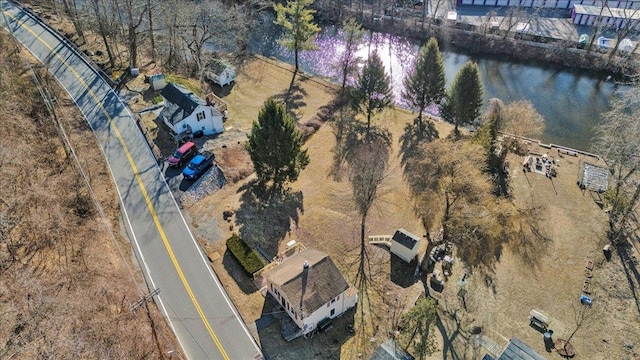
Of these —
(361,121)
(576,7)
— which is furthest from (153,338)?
(576,7)

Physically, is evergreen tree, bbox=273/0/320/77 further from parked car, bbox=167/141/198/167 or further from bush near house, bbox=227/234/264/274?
bush near house, bbox=227/234/264/274

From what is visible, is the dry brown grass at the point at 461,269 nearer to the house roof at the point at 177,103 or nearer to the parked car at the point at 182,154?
the parked car at the point at 182,154

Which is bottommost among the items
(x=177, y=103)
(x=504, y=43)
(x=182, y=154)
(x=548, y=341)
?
(x=548, y=341)

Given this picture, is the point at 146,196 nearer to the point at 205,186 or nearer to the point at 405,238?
the point at 205,186

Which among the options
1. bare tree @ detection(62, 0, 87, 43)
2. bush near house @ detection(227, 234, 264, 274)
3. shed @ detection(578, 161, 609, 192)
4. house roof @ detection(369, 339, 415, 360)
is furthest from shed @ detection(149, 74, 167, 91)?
shed @ detection(578, 161, 609, 192)

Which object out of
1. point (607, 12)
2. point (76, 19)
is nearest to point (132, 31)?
point (76, 19)
